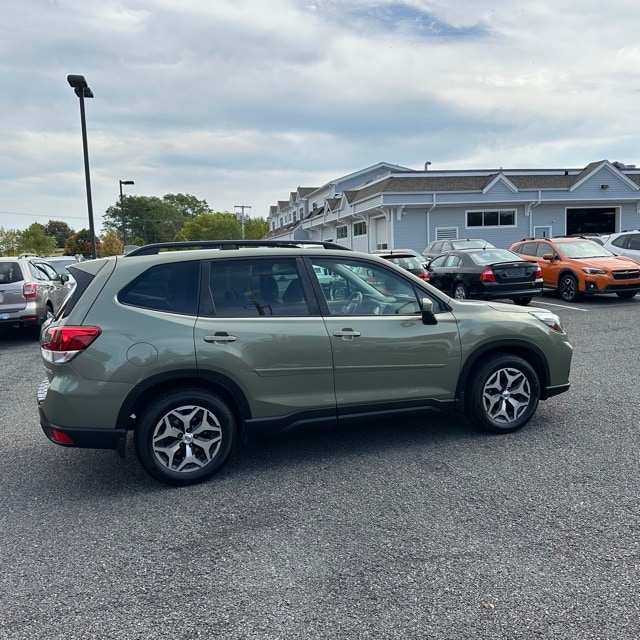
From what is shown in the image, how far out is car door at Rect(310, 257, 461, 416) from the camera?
4.16 metres

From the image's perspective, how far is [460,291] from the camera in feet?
44.8

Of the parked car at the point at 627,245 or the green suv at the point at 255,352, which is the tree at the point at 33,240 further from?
the green suv at the point at 255,352

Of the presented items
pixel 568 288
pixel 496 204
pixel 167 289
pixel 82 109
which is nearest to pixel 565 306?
pixel 568 288

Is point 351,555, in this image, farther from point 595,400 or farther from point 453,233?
point 453,233

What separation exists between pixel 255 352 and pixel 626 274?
12128 millimetres

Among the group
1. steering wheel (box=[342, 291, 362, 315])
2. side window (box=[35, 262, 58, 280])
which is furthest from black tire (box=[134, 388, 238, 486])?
side window (box=[35, 262, 58, 280])

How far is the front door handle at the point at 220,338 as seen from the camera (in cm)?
381

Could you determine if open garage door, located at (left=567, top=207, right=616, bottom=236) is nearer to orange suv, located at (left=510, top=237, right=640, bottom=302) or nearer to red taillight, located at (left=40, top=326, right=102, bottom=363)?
orange suv, located at (left=510, top=237, right=640, bottom=302)

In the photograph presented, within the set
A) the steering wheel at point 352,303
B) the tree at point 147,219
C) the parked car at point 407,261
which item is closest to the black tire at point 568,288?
the parked car at point 407,261

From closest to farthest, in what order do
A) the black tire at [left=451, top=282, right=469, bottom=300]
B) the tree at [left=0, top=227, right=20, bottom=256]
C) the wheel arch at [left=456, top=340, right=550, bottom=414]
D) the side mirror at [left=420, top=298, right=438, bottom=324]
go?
the side mirror at [left=420, top=298, right=438, bottom=324]
the wheel arch at [left=456, top=340, right=550, bottom=414]
the black tire at [left=451, top=282, right=469, bottom=300]
the tree at [left=0, top=227, right=20, bottom=256]

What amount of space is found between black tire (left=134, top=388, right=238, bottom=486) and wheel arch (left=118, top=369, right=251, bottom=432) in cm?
6

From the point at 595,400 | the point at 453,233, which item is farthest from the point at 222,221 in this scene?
the point at 595,400

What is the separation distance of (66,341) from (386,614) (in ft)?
8.64

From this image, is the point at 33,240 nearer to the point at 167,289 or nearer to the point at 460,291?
the point at 460,291
